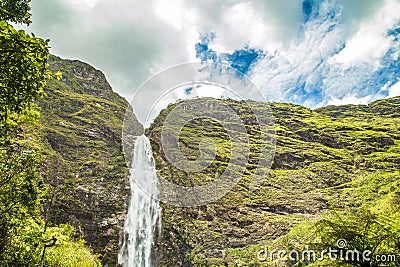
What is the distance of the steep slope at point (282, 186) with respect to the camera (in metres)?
37.8

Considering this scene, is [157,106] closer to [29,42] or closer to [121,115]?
[29,42]

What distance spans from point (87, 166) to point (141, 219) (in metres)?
12.0

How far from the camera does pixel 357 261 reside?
347 inches

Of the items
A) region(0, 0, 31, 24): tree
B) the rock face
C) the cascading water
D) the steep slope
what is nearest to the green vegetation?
region(0, 0, 31, 24): tree

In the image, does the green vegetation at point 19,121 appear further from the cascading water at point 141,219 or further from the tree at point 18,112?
the cascading water at point 141,219

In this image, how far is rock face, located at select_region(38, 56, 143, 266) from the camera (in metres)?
37.8

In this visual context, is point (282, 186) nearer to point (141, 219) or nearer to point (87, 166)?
point (141, 219)

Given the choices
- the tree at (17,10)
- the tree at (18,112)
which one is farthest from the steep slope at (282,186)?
the tree at (18,112)

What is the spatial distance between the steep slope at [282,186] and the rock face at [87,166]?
6.30 metres

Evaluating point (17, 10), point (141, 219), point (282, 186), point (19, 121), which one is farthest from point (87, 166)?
point (19, 121)

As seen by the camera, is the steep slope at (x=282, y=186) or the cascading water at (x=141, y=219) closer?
the cascading water at (x=141, y=219)

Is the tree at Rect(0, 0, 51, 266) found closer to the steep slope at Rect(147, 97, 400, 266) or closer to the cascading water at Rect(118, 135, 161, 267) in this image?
the steep slope at Rect(147, 97, 400, 266)

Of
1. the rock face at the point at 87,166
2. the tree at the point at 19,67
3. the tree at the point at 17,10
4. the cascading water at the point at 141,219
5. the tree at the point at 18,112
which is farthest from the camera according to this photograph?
the rock face at the point at 87,166

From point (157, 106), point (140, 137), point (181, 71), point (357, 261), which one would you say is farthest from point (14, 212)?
point (140, 137)
